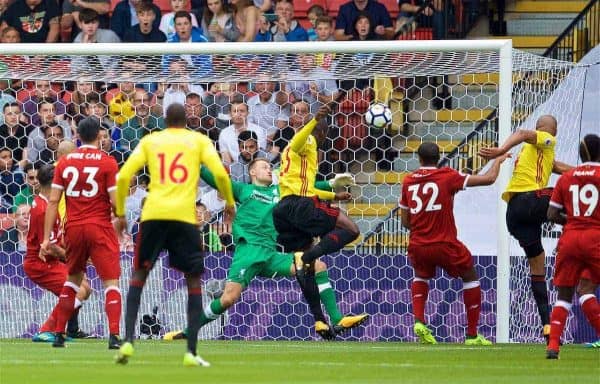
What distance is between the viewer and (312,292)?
51.1ft

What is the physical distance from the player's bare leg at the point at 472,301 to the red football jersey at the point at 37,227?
403 cm

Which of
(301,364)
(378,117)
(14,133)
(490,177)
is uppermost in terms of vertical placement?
(378,117)

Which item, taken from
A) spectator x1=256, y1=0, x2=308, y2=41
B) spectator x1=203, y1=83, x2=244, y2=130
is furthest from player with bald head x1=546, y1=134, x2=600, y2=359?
spectator x1=256, y1=0, x2=308, y2=41

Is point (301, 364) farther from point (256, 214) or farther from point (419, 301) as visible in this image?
point (256, 214)

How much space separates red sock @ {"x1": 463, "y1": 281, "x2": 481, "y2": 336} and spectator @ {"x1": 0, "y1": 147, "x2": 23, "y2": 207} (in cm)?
546

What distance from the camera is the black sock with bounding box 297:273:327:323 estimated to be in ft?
50.8

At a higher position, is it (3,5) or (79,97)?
(3,5)

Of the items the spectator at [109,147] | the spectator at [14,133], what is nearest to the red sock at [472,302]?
the spectator at [109,147]

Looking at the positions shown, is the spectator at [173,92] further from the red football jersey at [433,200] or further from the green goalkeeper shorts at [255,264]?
the red football jersey at [433,200]

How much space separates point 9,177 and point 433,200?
540cm

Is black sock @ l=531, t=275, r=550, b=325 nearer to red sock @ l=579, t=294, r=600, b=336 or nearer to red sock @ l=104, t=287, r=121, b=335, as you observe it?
red sock @ l=579, t=294, r=600, b=336

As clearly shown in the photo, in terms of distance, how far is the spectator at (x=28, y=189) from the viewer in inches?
688

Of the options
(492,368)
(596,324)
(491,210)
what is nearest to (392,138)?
(491,210)

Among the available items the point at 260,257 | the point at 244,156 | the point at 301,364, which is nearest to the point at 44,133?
the point at 244,156
